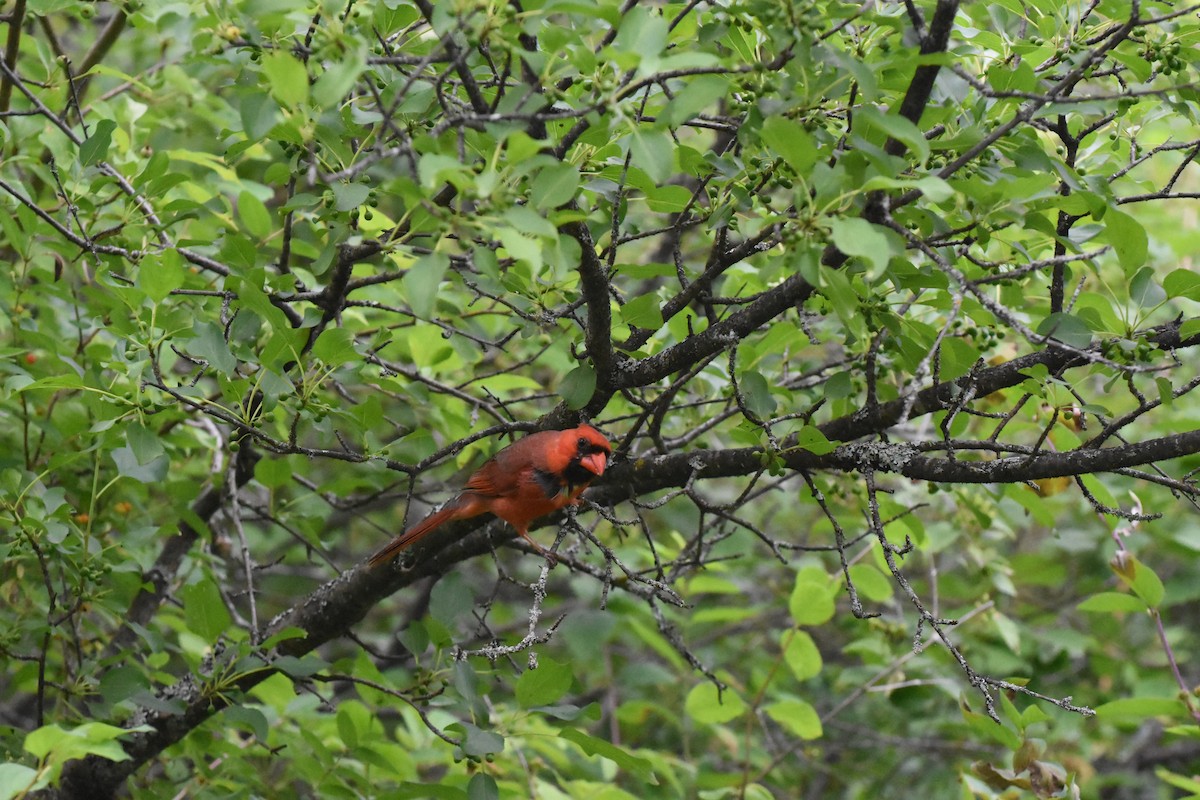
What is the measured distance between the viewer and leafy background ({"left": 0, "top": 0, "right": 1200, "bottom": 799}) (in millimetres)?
2154

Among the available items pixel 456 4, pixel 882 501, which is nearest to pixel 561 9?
pixel 456 4

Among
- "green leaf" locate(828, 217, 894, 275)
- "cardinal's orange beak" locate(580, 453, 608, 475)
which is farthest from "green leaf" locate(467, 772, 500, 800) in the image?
"green leaf" locate(828, 217, 894, 275)

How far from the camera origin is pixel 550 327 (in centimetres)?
347

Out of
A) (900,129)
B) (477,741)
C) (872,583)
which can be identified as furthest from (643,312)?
(872,583)

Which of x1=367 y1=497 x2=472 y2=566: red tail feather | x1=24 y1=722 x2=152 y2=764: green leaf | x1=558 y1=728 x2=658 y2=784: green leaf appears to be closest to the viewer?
x1=24 y1=722 x2=152 y2=764: green leaf

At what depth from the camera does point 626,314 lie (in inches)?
108

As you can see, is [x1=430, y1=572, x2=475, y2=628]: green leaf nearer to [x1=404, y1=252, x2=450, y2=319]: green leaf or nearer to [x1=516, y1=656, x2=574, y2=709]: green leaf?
[x1=516, y1=656, x2=574, y2=709]: green leaf

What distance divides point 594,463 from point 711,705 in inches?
56.4

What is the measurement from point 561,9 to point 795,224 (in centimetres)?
57

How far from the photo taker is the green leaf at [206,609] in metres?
3.23

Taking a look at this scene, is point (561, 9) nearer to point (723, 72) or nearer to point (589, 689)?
point (723, 72)

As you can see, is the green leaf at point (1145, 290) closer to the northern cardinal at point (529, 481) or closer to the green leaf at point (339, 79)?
the northern cardinal at point (529, 481)

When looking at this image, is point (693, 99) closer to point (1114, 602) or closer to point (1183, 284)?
point (1183, 284)

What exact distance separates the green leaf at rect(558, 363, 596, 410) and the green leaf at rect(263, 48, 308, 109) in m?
1.07
